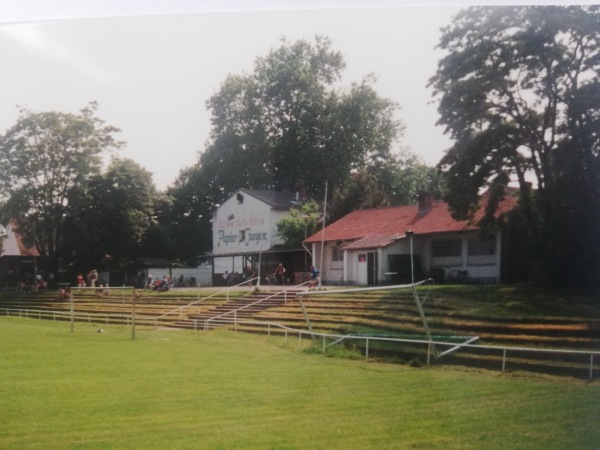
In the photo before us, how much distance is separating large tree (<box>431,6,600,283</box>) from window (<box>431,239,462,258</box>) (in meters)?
0.33

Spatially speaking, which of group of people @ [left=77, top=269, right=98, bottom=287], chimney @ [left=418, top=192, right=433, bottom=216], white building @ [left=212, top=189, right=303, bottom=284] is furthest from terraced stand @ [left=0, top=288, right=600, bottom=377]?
chimney @ [left=418, top=192, right=433, bottom=216]

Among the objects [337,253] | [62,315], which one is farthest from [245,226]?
[62,315]

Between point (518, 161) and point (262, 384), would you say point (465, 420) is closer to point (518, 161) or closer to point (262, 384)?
A: point (262, 384)

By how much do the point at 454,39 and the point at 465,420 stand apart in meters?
1.76

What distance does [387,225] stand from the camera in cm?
328

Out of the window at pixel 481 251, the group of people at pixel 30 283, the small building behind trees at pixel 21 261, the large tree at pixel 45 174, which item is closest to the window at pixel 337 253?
the window at pixel 481 251

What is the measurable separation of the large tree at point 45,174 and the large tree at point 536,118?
2050mm

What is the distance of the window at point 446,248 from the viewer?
3139mm

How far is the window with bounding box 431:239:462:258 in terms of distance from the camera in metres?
3.14

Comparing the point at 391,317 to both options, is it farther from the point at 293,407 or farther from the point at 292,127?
the point at 292,127

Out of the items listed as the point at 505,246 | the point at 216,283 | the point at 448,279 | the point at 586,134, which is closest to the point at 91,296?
the point at 216,283

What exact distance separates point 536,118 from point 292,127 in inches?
49.8

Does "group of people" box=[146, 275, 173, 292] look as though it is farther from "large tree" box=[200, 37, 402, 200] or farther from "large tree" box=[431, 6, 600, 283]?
"large tree" box=[431, 6, 600, 283]

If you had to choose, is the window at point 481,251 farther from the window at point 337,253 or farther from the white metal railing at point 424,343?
the window at point 337,253
